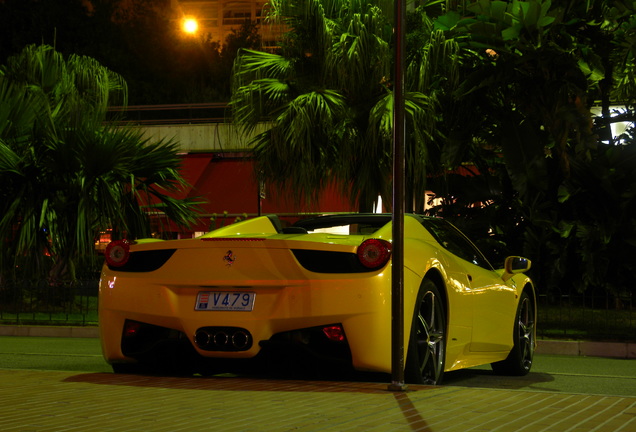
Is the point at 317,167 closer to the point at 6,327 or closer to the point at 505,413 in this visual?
the point at 6,327

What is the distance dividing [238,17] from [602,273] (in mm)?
84393

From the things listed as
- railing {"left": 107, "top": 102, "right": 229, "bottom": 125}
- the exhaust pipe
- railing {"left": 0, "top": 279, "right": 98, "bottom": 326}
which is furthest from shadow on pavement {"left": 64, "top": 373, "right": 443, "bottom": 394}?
railing {"left": 107, "top": 102, "right": 229, "bottom": 125}

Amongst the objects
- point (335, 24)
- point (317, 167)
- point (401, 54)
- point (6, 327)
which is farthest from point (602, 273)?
point (401, 54)

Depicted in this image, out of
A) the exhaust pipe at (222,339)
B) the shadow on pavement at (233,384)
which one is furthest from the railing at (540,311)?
the exhaust pipe at (222,339)

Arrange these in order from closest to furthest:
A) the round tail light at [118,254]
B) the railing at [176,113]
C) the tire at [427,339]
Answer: the tire at [427,339] → the round tail light at [118,254] → the railing at [176,113]

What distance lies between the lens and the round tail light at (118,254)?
766 cm

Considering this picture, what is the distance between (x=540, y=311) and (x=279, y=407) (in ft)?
34.9

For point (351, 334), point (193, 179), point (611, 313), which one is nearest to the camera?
point (351, 334)

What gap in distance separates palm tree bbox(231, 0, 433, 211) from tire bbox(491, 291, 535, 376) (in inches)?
402

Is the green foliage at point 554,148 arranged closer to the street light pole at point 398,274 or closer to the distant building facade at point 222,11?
the street light pole at point 398,274

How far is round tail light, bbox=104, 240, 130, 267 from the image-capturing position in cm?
766

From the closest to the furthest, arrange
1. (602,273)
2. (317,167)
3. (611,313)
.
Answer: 1. (611,313)
2. (602,273)
3. (317,167)

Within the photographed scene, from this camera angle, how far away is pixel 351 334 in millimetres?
7086

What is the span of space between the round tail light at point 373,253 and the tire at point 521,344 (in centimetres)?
269
